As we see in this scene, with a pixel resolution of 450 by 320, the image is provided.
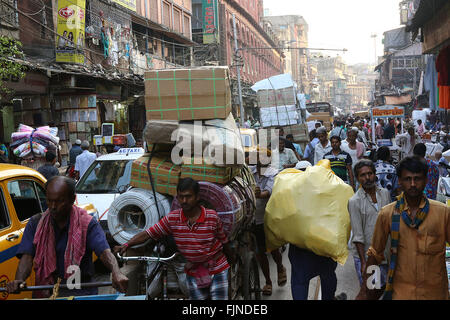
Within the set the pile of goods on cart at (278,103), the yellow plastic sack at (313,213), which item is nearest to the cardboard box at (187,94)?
the yellow plastic sack at (313,213)

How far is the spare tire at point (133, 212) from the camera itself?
451 cm

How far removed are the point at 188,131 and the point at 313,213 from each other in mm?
1399

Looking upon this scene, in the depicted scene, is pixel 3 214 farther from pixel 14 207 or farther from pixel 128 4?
pixel 128 4

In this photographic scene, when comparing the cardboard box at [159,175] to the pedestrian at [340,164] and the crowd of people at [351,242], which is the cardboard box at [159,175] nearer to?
the crowd of people at [351,242]

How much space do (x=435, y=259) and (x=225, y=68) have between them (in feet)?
8.85

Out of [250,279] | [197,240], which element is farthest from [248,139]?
[197,240]

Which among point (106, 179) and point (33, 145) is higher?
point (33, 145)

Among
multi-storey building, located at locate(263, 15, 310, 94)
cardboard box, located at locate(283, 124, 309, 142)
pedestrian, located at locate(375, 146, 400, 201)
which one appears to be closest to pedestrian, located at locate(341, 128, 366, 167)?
pedestrian, located at locate(375, 146, 400, 201)

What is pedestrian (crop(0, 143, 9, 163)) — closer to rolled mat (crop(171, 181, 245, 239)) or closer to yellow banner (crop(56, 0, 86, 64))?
yellow banner (crop(56, 0, 86, 64))

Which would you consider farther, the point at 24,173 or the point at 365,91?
the point at 365,91

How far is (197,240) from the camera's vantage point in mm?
3939
